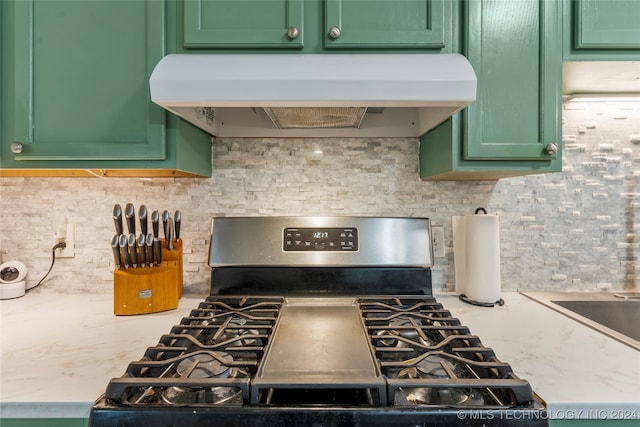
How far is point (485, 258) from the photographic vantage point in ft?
3.88

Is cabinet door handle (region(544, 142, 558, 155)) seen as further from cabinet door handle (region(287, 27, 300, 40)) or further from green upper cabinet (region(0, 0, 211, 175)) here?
green upper cabinet (region(0, 0, 211, 175))

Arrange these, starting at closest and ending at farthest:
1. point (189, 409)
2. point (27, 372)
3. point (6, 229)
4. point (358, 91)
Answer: point (189, 409)
point (27, 372)
point (358, 91)
point (6, 229)

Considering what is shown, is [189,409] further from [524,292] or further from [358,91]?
[524,292]

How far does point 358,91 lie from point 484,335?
2.37ft

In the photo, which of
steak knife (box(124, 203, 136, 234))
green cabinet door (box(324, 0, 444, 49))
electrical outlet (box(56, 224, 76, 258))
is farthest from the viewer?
electrical outlet (box(56, 224, 76, 258))

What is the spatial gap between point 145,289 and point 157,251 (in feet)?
0.40

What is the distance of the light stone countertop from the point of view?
632 mm

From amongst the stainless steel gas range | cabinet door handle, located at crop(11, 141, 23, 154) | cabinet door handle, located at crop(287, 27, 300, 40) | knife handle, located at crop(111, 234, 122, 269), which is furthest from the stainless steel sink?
cabinet door handle, located at crop(11, 141, 23, 154)

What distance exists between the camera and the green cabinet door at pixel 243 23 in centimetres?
96

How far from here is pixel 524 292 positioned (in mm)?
1329

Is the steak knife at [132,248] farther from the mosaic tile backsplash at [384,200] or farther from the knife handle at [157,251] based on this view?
the mosaic tile backsplash at [384,200]

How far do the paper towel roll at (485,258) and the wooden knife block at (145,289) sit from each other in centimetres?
101

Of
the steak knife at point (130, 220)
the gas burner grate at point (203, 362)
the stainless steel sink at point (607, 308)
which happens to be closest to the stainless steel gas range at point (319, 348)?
the gas burner grate at point (203, 362)

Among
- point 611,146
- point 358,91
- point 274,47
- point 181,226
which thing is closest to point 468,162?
point 358,91
